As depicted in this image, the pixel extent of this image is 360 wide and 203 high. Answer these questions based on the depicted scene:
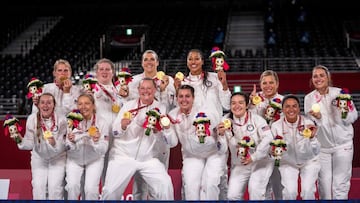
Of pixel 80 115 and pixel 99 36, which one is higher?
pixel 99 36

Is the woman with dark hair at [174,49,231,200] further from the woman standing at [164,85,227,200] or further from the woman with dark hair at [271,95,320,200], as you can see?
the woman with dark hair at [271,95,320,200]

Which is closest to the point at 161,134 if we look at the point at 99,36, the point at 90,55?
the point at 90,55

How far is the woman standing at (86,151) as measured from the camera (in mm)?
7504

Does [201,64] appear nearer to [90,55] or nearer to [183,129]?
[183,129]

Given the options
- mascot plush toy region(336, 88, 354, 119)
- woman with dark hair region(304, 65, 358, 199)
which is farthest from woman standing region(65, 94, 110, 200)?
mascot plush toy region(336, 88, 354, 119)

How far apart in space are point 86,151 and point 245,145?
202 centimetres

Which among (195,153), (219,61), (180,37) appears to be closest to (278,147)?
(195,153)

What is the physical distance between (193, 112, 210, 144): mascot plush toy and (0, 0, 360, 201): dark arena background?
555cm

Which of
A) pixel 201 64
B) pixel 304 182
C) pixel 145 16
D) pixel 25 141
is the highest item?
pixel 145 16

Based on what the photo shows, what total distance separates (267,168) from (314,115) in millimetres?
897

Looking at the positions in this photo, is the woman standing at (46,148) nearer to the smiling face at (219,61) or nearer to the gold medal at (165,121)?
the gold medal at (165,121)

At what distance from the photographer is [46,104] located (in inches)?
299

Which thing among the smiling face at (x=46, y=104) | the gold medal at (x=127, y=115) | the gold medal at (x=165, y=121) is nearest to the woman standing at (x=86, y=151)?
the smiling face at (x=46, y=104)

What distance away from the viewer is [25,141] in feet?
25.2
